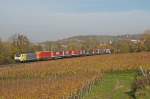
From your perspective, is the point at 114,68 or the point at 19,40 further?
the point at 19,40

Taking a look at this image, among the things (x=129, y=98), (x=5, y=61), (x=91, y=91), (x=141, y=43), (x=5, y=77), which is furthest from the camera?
(x=141, y=43)

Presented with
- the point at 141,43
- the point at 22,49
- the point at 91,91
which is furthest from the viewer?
the point at 141,43

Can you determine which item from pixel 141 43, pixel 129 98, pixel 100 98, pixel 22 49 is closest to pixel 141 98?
pixel 129 98

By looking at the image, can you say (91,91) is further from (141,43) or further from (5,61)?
(141,43)

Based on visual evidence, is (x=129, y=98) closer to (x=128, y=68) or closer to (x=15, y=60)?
(x=128, y=68)

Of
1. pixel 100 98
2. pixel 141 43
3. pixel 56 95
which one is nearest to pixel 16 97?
pixel 56 95

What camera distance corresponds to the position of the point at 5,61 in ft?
263

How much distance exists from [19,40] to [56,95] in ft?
261

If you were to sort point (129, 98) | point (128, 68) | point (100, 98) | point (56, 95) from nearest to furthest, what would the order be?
1. point (129, 98)
2. point (100, 98)
3. point (56, 95)
4. point (128, 68)

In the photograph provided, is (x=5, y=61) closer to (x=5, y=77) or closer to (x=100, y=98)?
(x=5, y=77)

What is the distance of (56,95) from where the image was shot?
2488 cm

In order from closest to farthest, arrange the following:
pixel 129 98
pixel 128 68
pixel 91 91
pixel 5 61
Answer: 1. pixel 129 98
2. pixel 91 91
3. pixel 128 68
4. pixel 5 61

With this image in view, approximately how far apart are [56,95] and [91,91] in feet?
10.5

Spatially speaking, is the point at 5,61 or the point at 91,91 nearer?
the point at 91,91
